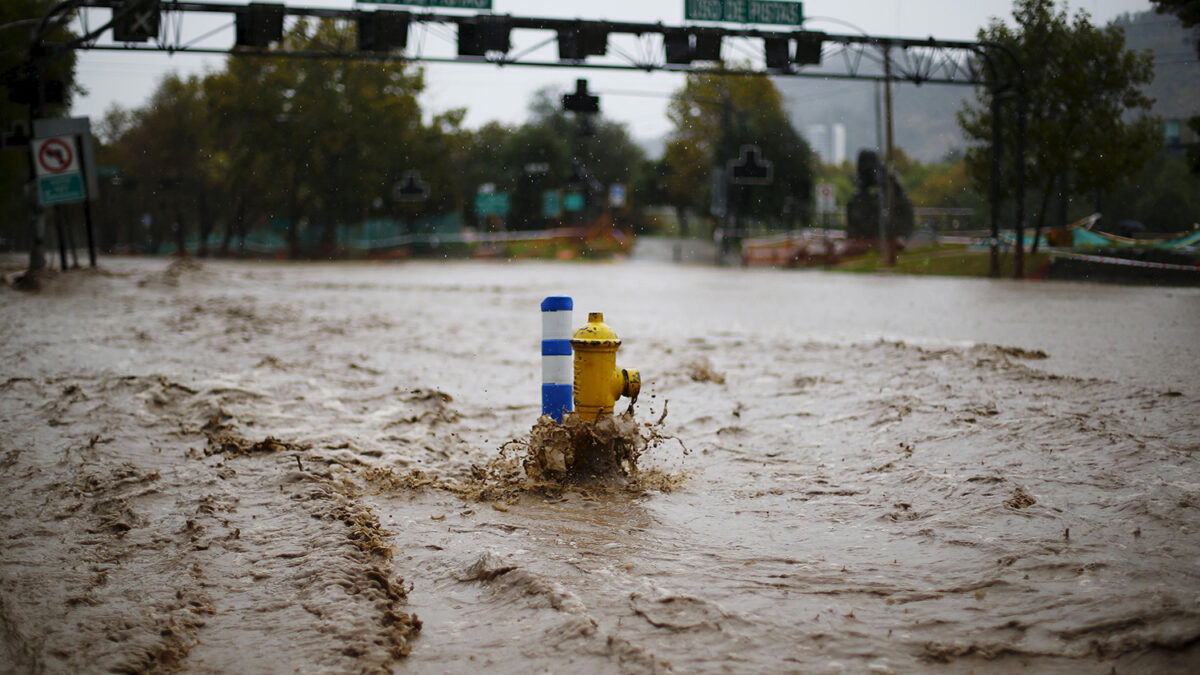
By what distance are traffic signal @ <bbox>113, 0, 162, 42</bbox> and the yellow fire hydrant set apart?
18609 mm

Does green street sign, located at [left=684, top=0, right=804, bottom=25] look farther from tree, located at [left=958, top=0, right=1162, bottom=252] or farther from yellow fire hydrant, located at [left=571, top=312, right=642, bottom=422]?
yellow fire hydrant, located at [left=571, top=312, right=642, bottom=422]

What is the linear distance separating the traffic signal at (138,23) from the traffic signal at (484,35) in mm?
6274

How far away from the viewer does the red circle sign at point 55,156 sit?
17.5 metres

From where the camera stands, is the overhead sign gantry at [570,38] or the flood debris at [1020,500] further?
the overhead sign gantry at [570,38]

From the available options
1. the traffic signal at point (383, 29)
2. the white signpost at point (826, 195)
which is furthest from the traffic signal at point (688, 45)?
the white signpost at point (826, 195)

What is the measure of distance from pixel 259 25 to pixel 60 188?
5.50m

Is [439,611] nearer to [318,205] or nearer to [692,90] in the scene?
[692,90]

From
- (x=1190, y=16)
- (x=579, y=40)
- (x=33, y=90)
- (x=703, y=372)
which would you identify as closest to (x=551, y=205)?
(x=579, y=40)

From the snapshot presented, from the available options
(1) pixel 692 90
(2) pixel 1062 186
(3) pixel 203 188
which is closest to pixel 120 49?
(2) pixel 1062 186

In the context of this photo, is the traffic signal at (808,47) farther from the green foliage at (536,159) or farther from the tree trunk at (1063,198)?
the green foliage at (536,159)

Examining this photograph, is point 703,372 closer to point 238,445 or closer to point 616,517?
point 238,445

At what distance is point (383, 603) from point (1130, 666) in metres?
2.24

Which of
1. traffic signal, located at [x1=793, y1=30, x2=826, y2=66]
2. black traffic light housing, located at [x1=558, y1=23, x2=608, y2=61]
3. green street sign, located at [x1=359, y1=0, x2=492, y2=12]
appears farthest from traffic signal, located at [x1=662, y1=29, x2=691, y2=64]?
green street sign, located at [x1=359, y1=0, x2=492, y2=12]

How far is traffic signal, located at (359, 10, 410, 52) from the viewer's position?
827 inches
